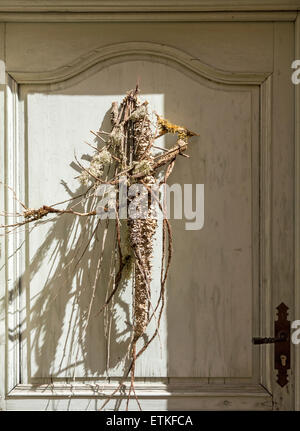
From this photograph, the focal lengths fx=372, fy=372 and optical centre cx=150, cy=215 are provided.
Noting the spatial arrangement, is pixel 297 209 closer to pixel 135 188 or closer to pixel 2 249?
pixel 135 188

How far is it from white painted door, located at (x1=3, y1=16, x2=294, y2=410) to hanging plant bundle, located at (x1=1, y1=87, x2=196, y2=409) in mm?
48

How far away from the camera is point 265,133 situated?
1148 mm

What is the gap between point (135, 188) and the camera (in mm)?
1052

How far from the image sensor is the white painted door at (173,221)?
114 centimetres

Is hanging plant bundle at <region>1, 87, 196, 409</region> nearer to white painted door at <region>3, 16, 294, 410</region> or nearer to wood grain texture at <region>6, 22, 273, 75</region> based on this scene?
white painted door at <region>3, 16, 294, 410</region>

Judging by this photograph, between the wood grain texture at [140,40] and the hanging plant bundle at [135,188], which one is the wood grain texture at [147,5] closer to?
the wood grain texture at [140,40]

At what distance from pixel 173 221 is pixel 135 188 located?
18 cm

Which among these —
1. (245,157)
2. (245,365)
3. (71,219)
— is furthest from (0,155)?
(245,365)

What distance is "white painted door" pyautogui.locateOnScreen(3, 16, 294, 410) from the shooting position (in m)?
1.14

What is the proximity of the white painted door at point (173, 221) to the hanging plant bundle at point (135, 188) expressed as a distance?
48 mm

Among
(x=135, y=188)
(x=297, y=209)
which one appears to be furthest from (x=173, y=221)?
(x=297, y=209)

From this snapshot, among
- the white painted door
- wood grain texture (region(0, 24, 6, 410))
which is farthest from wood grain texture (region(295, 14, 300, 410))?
wood grain texture (region(0, 24, 6, 410))

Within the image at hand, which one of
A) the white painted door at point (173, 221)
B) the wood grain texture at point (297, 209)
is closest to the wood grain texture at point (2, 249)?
the white painted door at point (173, 221)
